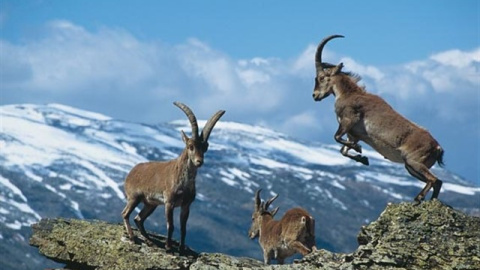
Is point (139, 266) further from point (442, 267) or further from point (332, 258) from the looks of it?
point (442, 267)

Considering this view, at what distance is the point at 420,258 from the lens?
19.3 meters

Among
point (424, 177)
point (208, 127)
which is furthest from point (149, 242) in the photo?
point (424, 177)

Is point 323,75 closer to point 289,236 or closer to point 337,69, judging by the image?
point 337,69

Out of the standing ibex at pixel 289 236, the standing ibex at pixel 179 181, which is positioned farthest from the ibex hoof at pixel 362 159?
the standing ibex at pixel 289 236

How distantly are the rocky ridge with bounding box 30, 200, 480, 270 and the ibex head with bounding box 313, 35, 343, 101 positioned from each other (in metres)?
5.03

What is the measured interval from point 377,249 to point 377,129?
486cm

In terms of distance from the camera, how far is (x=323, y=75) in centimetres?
2695

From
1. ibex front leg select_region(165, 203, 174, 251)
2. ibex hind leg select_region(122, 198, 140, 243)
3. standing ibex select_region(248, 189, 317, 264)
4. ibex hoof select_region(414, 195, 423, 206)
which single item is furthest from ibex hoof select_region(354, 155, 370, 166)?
standing ibex select_region(248, 189, 317, 264)

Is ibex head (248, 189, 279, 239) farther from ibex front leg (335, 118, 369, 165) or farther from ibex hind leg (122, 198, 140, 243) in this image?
ibex front leg (335, 118, 369, 165)

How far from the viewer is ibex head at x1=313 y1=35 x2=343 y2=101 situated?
2672 cm

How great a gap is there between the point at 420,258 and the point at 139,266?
271 inches

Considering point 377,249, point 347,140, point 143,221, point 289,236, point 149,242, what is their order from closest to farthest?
1. point 377,249
2. point 347,140
3. point 149,242
4. point 143,221
5. point 289,236

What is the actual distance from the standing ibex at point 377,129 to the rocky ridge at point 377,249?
59.8 inches

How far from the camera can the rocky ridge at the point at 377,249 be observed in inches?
763
